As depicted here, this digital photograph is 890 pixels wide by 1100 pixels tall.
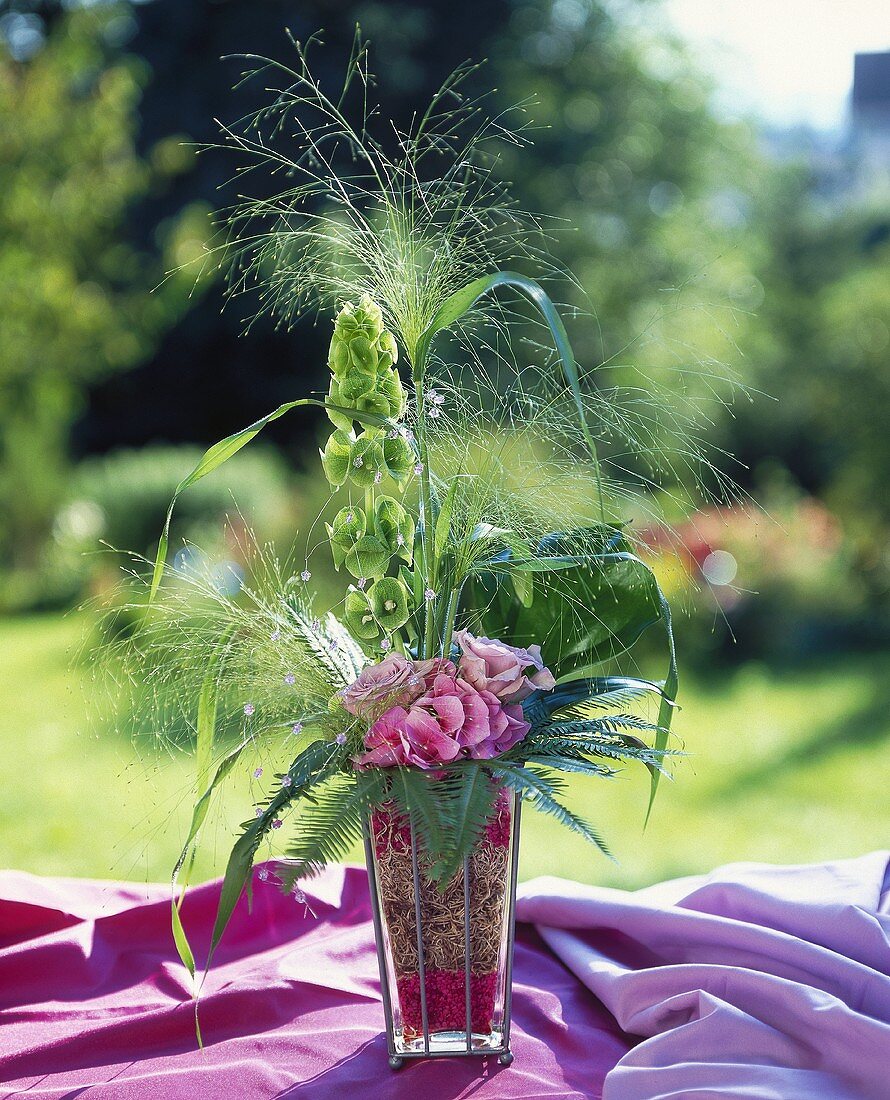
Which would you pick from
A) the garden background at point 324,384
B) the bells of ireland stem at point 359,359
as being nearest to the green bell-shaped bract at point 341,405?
the bells of ireland stem at point 359,359

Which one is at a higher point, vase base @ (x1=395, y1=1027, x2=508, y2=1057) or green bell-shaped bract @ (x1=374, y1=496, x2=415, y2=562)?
green bell-shaped bract @ (x1=374, y1=496, x2=415, y2=562)

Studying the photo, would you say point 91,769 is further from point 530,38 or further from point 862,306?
point 530,38

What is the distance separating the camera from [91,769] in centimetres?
513

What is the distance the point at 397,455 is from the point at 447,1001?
0.66 metres

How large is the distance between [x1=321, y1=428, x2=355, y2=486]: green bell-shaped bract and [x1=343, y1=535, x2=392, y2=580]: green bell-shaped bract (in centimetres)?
8

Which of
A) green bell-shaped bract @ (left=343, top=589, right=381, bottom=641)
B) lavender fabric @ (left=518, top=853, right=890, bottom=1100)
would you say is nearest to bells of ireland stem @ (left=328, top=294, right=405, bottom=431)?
green bell-shaped bract @ (left=343, top=589, right=381, bottom=641)

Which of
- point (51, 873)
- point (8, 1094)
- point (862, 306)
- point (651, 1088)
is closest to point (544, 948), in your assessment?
point (651, 1088)

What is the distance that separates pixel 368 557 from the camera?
1296 mm

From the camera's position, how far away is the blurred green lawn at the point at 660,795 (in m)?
4.28

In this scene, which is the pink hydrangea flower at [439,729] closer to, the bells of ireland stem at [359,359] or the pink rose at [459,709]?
the pink rose at [459,709]

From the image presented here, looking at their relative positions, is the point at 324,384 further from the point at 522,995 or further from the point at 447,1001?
the point at 447,1001

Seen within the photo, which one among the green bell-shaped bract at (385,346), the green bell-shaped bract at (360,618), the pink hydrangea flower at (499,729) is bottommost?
the pink hydrangea flower at (499,729)

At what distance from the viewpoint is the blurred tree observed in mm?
7258

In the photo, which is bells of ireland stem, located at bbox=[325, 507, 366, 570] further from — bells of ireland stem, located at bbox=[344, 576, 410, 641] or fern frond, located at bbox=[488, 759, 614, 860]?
fern frond, located at bbox=[488, 759, 614, 860]
